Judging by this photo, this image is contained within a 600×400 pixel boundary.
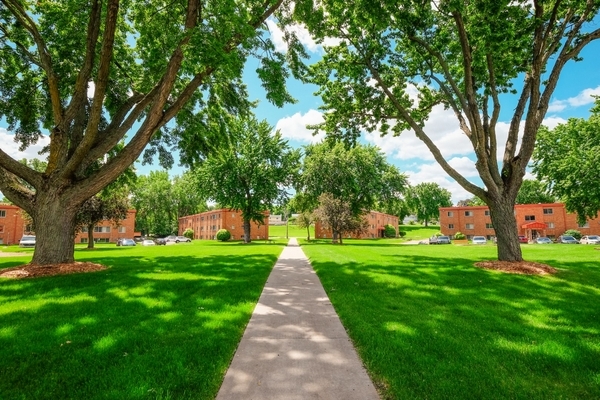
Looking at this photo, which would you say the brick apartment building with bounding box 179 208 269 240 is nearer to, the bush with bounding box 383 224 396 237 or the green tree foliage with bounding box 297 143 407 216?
the green tree foliage with bounding box 297 143 407 216

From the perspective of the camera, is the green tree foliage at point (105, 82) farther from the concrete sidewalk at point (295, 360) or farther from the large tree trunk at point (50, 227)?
the concrete sidewalk at point (295, 360)

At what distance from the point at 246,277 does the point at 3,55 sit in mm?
14383

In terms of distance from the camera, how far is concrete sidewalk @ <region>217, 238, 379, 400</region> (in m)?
2.93

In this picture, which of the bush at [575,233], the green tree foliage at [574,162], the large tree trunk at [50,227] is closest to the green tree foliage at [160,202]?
the large tree trunk at [50,227]

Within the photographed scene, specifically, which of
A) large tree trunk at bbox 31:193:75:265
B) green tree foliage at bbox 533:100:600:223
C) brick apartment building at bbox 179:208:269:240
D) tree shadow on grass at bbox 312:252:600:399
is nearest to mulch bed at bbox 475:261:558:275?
tree shadow on grass at bbox 312:252:600:399

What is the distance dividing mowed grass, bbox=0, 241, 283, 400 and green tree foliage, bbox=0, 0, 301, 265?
12.2ft

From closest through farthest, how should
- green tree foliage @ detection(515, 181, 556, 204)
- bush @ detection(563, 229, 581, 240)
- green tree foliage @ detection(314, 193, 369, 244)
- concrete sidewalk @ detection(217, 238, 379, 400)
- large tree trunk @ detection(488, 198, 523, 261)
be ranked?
concrete sidewalk @ detection(217, 238, 379, 400)
large tree trunk @ detection(488, 198, 523, 261)
green tree foliage @ detection(314, 193, 369, 244)
bush @ detection(563, 229, 581, 240)
green tree foliage @ detection(515, 181, 556, 204)

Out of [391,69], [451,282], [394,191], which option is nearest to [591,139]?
[394,191]

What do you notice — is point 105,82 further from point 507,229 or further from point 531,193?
point 531,193

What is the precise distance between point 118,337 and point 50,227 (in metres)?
7.99

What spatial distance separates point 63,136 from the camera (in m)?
10.5

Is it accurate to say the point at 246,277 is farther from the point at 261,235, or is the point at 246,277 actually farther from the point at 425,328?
the point at 261,235

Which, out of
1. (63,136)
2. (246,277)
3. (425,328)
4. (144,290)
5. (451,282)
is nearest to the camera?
(425,328)

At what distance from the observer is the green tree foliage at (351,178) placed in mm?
38312
